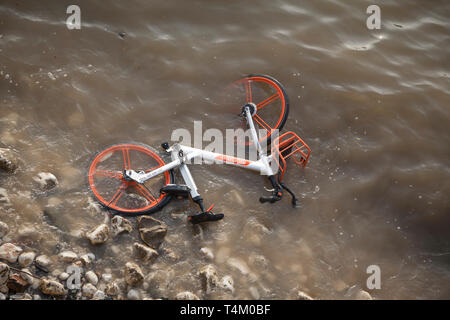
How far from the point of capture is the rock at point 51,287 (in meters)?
3.46

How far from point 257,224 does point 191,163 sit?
3.94ft

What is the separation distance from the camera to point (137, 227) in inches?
164

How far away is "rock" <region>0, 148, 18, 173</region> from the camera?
416cm

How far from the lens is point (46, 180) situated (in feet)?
13.9

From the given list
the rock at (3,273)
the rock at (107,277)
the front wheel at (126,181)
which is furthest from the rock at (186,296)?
the rock at (3,273)

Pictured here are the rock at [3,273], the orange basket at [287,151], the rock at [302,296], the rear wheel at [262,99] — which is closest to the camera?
the rock at [3,273]

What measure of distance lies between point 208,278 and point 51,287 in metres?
1.55

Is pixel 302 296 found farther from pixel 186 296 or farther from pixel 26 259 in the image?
pixel 26 259

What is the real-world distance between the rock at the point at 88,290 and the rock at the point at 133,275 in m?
0.33

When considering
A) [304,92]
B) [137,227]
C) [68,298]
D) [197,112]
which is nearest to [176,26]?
[197,112]

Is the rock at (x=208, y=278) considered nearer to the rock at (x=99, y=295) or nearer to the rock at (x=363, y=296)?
the rock at (x=99, y=295)

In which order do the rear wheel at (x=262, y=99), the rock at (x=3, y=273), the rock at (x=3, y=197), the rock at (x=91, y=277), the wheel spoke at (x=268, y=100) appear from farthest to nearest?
the wheel spoke at (x=268, y=100)
the rear wheel at (x=262, y=99)
the rock at (x=3, y=197)
the rock at (x=91, y=277)
the rock at (x=3, y=273)

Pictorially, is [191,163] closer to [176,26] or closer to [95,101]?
[95,101]

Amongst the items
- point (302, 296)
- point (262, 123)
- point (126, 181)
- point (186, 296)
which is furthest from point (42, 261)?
point (262, 123)
